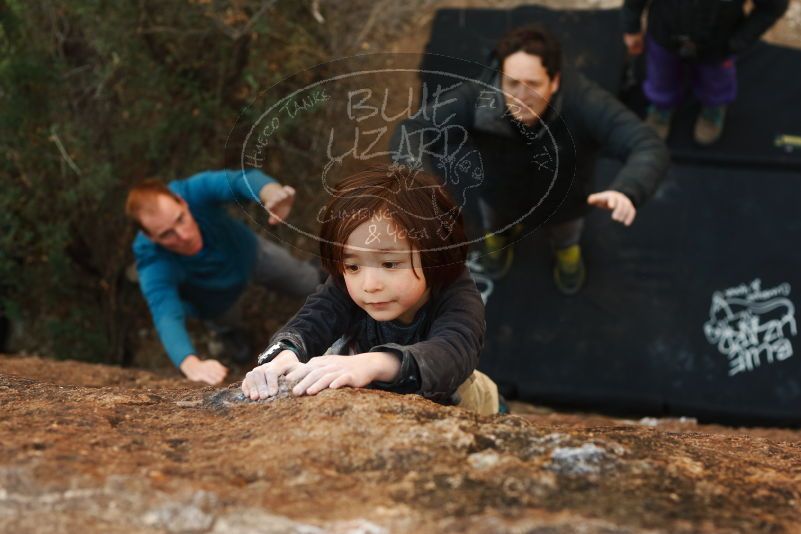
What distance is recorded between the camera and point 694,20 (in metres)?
3.38

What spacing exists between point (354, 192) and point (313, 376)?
0.32m

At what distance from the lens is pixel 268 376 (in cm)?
144

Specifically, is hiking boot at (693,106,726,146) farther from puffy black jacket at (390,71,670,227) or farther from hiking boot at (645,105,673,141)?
puffy black jacket at (390,71,670,227)

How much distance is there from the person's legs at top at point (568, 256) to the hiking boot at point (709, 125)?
0.86 m

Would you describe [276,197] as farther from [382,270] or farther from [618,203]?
[618,203]

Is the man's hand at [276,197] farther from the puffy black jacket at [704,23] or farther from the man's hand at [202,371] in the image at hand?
the puffy black jacket at [704,23]

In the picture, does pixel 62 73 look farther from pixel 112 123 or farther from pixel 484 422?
pixel 484 422

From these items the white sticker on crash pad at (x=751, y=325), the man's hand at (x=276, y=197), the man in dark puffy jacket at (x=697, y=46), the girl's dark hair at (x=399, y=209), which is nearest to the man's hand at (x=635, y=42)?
the man in dark puffy jacket at (x=697, y=46)

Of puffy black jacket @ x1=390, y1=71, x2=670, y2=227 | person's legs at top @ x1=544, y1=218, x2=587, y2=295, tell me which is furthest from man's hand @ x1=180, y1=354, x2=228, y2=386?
person's legs at top @ x1=544, y1=218, x2=587, y2=295

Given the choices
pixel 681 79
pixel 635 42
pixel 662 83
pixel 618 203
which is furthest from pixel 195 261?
pixel 681 79

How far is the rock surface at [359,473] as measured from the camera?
1.04 metres

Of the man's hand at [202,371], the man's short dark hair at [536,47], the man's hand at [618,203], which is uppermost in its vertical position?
the man's short dark hair at [536,47]

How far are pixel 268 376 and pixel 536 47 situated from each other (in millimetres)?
1487

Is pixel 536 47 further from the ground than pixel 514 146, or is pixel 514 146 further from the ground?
pixel 536 47
